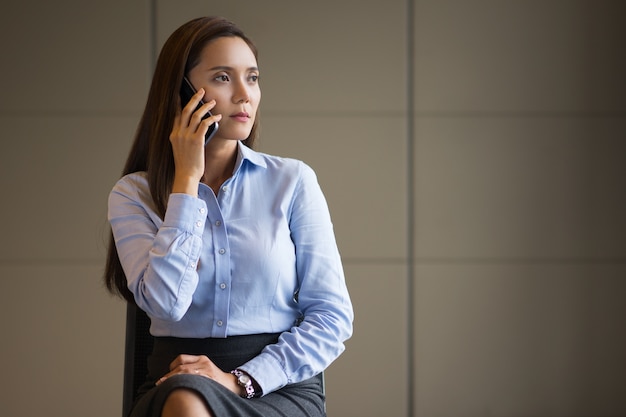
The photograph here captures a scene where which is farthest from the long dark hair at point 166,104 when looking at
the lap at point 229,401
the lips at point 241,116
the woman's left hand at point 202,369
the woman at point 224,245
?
the lap at point 229,401

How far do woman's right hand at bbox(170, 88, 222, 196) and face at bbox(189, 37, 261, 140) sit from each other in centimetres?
3

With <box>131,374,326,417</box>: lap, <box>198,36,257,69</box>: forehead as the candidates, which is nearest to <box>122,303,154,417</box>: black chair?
<box>131,374,326,417</box>: lap

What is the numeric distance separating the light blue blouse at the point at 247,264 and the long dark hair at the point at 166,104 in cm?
4

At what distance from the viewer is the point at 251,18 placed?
3.38 metres

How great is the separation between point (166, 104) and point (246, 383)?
714 millimetres

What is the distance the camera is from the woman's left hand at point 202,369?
1.65 meters

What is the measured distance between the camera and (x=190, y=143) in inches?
74.0

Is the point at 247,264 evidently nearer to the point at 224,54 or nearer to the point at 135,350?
the point at 135,350

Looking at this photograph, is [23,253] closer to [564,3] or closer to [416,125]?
[416,125]

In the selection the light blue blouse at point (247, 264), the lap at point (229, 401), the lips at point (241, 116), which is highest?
the lips at point (241, 116)

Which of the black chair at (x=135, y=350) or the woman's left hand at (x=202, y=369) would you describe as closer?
the woman's left hand at (x=202, y=369)

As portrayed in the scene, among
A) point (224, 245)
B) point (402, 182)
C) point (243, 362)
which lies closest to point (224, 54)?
point (224, 245)

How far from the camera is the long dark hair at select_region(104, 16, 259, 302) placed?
1.93 m

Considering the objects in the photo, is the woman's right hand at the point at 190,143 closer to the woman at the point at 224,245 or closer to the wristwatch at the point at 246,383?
the woman at the point at 224,245
